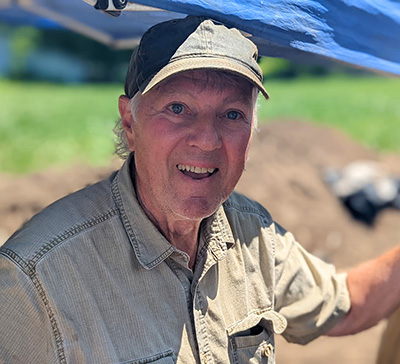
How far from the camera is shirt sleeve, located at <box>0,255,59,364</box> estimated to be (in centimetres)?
183

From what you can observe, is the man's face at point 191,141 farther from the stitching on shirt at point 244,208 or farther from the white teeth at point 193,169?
the stitching on shirt at point 244,208

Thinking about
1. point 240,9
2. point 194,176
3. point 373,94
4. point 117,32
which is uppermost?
point 240,9

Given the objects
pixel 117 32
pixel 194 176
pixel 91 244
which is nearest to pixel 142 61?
pixel 194 176

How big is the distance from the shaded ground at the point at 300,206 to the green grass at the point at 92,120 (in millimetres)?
1013

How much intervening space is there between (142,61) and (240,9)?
0.33 metres

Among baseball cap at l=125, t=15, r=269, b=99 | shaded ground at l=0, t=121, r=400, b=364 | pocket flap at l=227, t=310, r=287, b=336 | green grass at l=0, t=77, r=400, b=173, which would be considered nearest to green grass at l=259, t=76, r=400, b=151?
green grass at l=0, t=77, r=400, b=173

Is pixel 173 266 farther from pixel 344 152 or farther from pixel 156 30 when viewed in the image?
pixel 344 152

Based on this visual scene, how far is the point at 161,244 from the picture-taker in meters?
2.15

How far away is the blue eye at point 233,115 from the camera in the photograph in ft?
6.89

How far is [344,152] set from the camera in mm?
11055

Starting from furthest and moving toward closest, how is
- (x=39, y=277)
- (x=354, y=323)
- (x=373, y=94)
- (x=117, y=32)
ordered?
(x=373, y=94) → (x=117, y=32) → (x=354, y=323) → (x=39, y=277)

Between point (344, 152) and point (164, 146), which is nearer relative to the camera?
point (164, 146)

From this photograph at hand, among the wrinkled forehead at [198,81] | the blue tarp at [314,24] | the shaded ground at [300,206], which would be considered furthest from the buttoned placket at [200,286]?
the shaded ground at [300,206]

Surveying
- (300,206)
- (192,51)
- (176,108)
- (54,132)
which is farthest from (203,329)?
(54,132)
